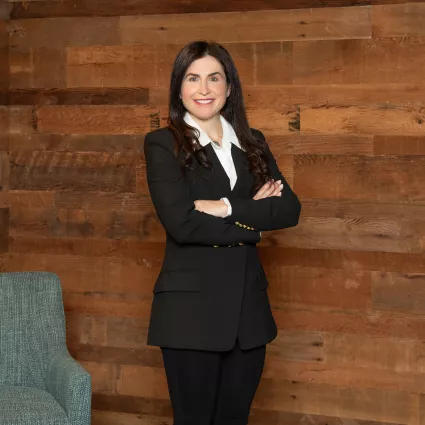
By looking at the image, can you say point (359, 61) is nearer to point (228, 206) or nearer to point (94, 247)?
point (228, 206)

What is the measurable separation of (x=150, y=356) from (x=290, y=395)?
759 mm

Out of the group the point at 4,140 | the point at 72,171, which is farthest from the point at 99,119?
the point at 4,140

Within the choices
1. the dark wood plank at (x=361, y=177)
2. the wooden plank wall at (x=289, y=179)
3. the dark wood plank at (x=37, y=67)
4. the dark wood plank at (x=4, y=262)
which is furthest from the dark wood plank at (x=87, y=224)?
the dark wood plank at (x=361, y=177)

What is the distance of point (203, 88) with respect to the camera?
10.3 feet

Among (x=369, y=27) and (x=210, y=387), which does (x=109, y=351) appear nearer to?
(x=210, y=387)

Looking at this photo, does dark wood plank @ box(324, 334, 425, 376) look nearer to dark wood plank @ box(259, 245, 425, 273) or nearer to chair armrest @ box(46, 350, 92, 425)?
dark wood plank @ box(259, 245, 425, 273)

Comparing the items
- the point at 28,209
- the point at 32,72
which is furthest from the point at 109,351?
the point at 32,72

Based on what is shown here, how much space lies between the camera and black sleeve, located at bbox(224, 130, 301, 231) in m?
3.08

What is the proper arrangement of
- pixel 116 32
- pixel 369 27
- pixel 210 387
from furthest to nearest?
pixel 116 32 → pixel 369 27 → pixel 210 387

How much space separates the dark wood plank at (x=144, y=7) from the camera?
418 centimetres

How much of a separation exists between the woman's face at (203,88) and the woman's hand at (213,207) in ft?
1.08

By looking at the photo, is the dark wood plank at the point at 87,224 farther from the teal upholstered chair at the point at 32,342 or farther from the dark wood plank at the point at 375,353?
the dark wood plank at the point at 375,353

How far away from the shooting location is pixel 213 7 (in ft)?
14.2

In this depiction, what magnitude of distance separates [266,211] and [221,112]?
450 mm
